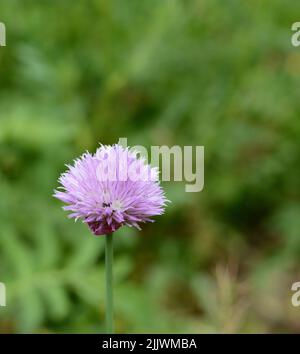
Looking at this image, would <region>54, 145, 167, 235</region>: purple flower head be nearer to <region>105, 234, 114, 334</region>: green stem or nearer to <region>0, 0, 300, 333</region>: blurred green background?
<region>105, 234, 114, 334</region>: green stem

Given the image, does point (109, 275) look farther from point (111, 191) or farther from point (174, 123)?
point (174, 123)

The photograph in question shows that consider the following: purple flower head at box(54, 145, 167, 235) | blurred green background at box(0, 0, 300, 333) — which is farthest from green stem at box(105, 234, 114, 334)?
blurred green background at box(0, 0, 300, 333)

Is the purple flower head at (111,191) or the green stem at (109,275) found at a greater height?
the purple flower head at (111,191)

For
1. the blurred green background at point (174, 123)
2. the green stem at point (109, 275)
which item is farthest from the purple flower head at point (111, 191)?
the blurred green background at point (174, 123)

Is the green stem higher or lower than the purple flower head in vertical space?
lower

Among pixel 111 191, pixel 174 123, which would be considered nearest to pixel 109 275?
pixel 111 191

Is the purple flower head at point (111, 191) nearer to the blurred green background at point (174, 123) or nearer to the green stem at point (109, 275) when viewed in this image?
the green stem at point (109, 275)
